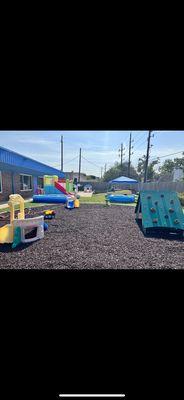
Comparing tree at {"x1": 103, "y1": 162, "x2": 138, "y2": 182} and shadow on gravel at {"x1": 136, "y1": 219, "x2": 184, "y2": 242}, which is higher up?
tree at {"x1": 103, "y1": 162, "x2": 138, "y2": 182}

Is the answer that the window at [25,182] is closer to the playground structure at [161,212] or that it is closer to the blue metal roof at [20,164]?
the blue metal roof at [20,164]

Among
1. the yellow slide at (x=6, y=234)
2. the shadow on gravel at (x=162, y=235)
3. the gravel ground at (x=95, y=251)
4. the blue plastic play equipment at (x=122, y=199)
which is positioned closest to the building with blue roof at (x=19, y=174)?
the gravel ground at (x=95, y=251)

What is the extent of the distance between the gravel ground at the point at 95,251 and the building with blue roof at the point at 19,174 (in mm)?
5063

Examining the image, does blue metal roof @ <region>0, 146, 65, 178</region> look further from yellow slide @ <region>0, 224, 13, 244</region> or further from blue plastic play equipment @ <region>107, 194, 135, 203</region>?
blue plastic play equipment @ <region>107, 194, 135, 203</region>

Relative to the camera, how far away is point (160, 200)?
244 inches

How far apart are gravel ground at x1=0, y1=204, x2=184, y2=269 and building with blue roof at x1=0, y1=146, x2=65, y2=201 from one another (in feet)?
16.6

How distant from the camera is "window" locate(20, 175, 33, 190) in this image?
40.5ft

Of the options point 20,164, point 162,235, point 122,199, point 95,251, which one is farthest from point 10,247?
point 122,199

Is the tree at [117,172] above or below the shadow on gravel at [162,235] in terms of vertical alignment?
above

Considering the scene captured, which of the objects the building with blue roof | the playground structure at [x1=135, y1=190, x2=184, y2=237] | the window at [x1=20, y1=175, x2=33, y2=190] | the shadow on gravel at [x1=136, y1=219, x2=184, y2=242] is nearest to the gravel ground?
the shadow on gravel at [x1=136, y1=219, x2=184, y2=242]

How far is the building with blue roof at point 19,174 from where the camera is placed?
9.79 metres
